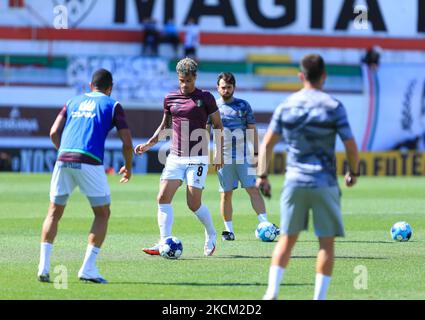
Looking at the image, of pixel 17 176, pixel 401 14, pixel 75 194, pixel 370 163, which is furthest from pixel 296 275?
pixel 401 14

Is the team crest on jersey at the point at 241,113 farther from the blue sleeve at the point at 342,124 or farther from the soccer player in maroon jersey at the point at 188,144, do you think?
the blue sleeve at the point at 342,124

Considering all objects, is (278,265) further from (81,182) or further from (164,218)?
(164,218)

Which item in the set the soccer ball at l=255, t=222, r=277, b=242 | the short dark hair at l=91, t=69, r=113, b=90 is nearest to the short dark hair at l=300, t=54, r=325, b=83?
the short dark hair at l=91, t=69, r=113, b=90

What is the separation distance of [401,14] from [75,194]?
25.7 metres

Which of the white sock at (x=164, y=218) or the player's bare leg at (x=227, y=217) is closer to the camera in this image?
the white sock at (x=164, y=218)

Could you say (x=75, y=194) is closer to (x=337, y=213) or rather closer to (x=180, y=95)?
(x=180, y=95)

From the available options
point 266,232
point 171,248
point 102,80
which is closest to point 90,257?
point 102,80

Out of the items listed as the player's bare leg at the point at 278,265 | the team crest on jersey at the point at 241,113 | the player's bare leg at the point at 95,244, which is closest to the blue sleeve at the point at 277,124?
the player's bare leg at the point at 278,265

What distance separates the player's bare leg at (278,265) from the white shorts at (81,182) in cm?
233

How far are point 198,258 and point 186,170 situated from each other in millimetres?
1116

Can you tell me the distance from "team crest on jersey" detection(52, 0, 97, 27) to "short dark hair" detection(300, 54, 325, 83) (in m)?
35.2

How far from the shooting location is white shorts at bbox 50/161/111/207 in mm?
10812

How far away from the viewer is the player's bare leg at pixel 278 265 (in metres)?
9.27

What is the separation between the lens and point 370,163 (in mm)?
39062
